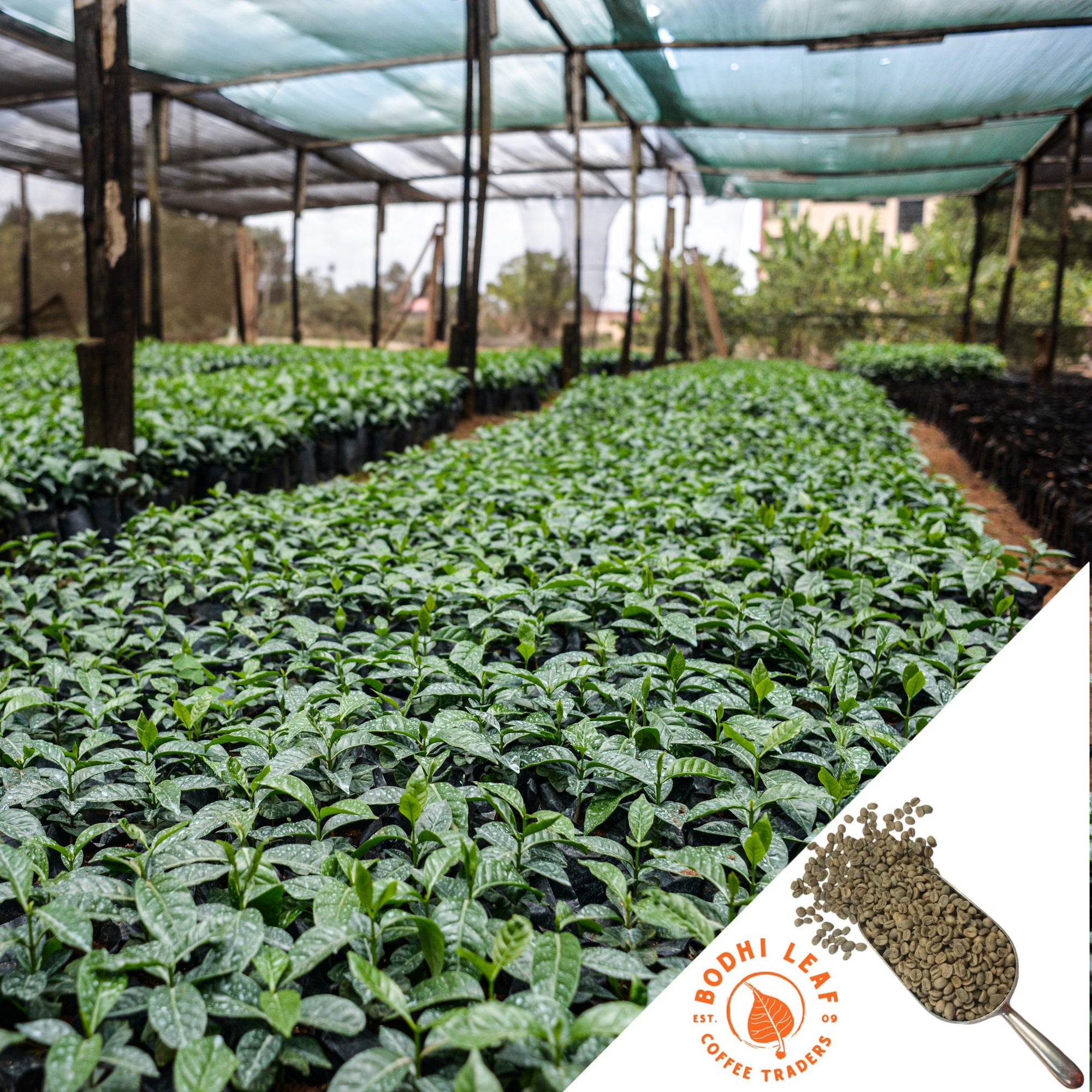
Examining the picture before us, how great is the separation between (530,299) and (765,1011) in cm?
2088

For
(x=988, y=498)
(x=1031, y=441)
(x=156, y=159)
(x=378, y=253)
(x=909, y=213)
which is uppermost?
(x=909, y=213)

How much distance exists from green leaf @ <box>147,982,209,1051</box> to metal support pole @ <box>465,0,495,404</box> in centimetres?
760

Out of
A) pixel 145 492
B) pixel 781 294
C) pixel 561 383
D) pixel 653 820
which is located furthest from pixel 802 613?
pixel 781 294

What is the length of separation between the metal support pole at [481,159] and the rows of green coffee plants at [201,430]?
36 cm

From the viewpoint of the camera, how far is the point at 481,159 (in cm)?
800

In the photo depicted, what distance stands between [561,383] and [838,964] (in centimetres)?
1122

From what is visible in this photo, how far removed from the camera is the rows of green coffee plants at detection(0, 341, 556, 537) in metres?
3.97

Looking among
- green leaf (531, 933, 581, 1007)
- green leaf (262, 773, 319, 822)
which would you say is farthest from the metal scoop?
green leaf (262, 773, 319, 822)

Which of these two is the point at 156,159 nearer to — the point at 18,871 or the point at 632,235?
the point at 632,235

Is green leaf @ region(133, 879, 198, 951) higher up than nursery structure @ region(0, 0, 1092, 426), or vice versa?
nursery structure @ region(0, 0, 1092, 426)

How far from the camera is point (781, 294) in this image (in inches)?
900

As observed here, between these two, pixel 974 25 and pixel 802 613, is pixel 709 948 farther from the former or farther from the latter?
pixel 974 25

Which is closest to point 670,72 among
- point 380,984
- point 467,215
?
point 467,215

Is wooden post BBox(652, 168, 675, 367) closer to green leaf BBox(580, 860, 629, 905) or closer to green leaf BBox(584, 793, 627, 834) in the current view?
green leaf BBox(584, 793, 627, 834)
